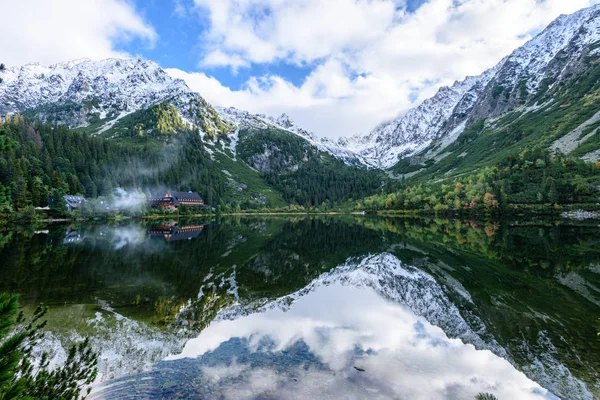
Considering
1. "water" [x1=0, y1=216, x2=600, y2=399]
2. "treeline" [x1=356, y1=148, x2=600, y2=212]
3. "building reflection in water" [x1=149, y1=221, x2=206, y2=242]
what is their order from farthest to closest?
"treeline" [x1=356, y1=148, x2=600, y2=212] < "building reflection in water" [x1=149, y1=221, x2=206, y2=242] < "water" [x1=0, y1=216, x2=600, y2=399]

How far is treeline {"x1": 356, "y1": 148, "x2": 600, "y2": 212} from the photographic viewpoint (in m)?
111

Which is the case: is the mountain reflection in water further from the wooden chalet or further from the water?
the wooden chalet

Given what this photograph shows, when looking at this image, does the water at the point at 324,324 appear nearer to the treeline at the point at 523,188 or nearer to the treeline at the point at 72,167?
the treeline at the point at 72,167

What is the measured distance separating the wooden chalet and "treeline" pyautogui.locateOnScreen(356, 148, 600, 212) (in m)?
113

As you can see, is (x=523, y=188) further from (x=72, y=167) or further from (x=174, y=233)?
(x=72, y=167)

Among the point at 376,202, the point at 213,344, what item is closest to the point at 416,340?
the point at 213,344

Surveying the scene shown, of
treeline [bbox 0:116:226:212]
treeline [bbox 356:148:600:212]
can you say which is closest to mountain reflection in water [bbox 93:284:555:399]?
treeline [bbox 0:116:226:212]

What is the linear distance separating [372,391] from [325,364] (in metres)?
2.34

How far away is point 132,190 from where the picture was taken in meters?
148

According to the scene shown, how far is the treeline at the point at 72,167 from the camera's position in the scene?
9644cm

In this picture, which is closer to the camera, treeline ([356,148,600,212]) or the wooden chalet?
treeline ([356,148,600,212])

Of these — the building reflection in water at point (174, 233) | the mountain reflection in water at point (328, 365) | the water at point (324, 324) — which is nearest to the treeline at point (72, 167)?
the building reflection in water at point (174, 233)

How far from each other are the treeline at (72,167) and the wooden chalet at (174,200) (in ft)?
29.6

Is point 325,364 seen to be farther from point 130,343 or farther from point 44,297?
point 44,297
